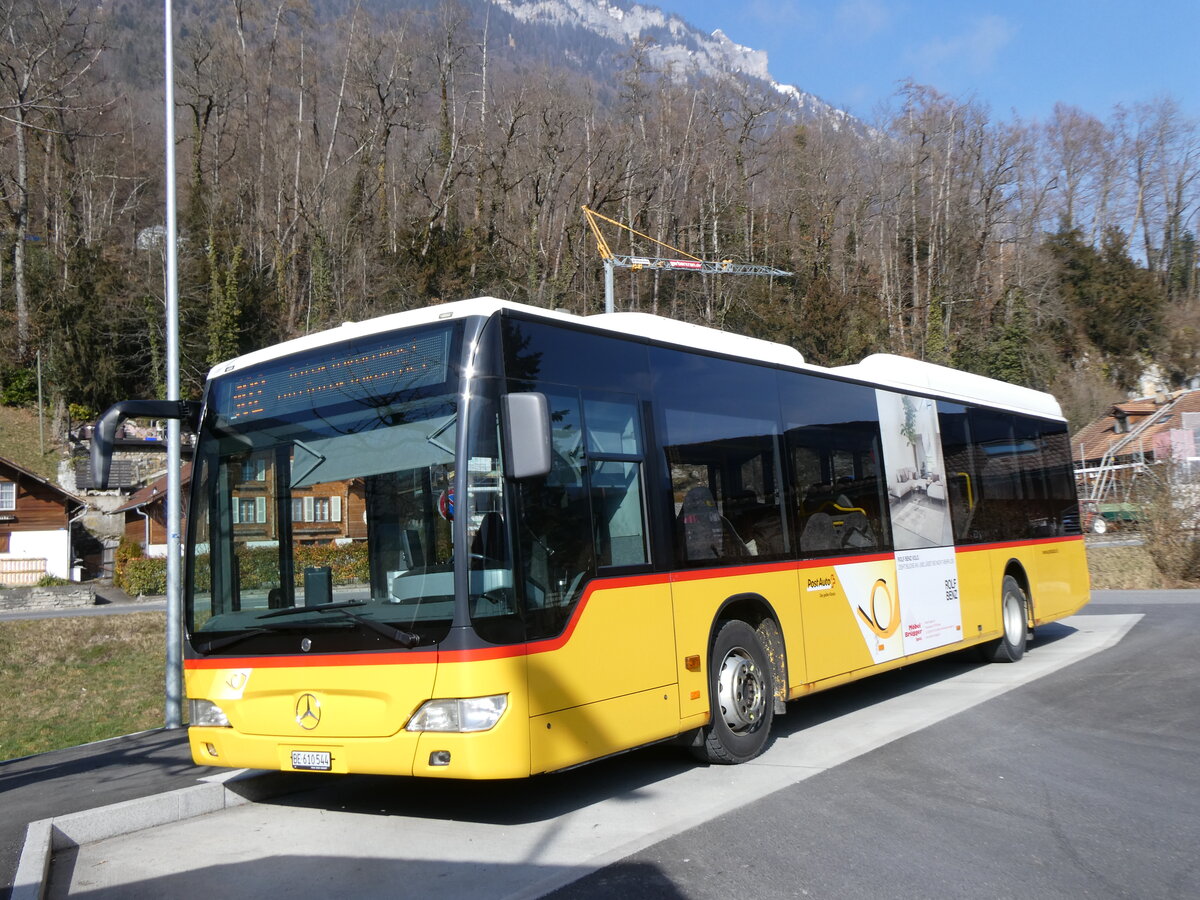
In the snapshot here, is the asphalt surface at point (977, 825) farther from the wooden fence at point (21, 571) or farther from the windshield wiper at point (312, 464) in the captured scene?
the wooden fence at point (21, 571)

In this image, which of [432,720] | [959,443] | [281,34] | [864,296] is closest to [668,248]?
[864,296]

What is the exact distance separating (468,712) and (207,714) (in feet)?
7.34

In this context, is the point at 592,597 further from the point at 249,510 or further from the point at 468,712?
the point at 249,510

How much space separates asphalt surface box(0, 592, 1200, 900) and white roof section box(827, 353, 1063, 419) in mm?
3393

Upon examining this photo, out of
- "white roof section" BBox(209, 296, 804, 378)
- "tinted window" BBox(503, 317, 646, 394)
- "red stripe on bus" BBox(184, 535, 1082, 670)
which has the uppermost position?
"white roof section" BBox(209, 296, 804, 378)

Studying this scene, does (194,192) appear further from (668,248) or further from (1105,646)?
(1105,646)

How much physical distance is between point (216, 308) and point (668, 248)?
2069cm

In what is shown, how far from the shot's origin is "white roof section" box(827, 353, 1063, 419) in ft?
37.6

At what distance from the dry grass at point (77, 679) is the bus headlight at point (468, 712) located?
14.0 metres

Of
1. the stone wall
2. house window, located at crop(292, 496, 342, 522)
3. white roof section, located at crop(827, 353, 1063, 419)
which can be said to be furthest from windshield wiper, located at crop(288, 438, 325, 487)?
the stone wall

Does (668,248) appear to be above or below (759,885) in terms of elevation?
above

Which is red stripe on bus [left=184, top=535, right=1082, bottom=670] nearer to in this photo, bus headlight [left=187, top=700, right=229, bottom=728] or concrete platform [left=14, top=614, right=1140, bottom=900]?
bus headlight [left=187, top=700, right=229, bottom=728]

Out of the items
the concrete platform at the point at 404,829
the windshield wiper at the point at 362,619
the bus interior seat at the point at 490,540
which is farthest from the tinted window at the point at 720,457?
the windshield wiper at the point at 362,619

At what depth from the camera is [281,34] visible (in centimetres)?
5269
